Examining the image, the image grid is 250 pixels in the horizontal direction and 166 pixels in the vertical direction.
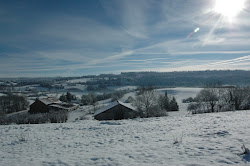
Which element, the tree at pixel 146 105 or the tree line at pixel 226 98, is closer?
the tree at pixel 146 105

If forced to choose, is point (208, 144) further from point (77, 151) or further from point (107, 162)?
point (77, 151)

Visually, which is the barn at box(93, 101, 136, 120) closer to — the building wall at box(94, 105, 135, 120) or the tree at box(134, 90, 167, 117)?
the building wall at box(94, 105, 135, 120)

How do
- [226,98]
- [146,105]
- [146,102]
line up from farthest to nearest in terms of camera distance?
[226,98], [146,102], [146,105]

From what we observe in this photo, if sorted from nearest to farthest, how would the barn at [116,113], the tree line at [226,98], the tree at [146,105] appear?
the barn at [116,113], the tree at [146,105], the tree line at [226,98]

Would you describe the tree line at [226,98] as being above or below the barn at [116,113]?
above

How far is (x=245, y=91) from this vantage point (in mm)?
26766

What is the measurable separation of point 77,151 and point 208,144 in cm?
572

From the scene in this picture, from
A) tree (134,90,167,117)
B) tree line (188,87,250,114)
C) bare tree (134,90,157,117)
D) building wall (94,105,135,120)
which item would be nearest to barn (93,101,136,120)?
building wall (94,105,135,120)

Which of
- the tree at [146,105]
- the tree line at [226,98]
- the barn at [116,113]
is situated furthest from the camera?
the tree line at [226,98]

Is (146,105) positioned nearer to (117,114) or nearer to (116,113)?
(117,114)

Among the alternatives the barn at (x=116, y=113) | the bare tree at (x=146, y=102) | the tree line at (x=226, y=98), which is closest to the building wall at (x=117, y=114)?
the barn at (x=116, y=113)

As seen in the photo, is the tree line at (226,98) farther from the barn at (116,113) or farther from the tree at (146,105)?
the barn at (116,113)

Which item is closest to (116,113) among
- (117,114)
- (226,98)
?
(117,114)

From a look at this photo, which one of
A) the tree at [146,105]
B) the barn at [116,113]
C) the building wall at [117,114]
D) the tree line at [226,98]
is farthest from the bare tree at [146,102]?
the tree line at [226,98]
